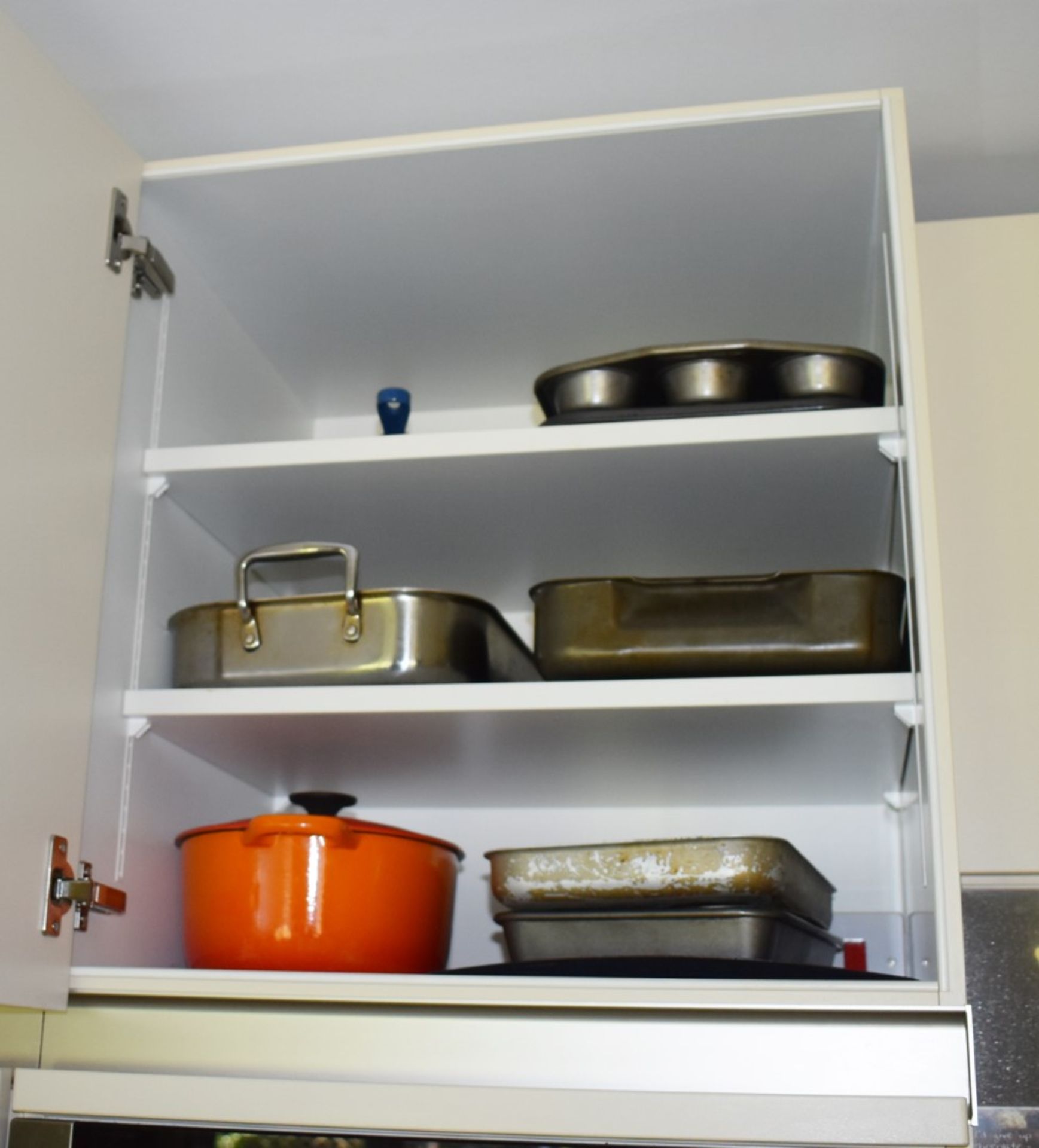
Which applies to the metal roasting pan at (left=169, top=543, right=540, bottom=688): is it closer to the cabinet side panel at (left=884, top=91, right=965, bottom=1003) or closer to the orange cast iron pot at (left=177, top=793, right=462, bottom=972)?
the orange cast iron pot at (left=177, top=793, right=462, bottom=972)

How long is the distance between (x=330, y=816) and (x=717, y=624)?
41 cm

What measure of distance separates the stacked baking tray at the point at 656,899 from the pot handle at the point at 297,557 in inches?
10.2

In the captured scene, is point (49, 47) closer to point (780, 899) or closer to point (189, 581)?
point (189, 581)

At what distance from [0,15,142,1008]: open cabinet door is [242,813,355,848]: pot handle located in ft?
0.52

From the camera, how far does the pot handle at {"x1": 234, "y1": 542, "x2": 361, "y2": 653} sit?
1324 millimetres

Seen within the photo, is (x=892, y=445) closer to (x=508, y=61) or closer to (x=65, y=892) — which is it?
(x=508, y=61)

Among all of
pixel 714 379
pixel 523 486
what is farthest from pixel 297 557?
pixel 714 379

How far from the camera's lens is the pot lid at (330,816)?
1295 millimetres

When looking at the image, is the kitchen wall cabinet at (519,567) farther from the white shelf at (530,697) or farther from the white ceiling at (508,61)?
the white ceiling at (508,61)

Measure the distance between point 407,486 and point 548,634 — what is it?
0.24m

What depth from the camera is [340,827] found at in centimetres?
127

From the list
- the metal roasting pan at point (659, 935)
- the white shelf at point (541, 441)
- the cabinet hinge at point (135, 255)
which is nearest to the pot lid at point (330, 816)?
the metal roasting pan at point (659, 935)

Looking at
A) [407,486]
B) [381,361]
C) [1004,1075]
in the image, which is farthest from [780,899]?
[381,361]

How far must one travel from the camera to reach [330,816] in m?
1.30
